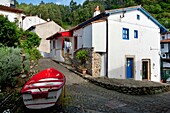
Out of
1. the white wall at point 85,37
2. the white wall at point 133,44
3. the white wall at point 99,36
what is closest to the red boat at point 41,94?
the white wall at point 99,36

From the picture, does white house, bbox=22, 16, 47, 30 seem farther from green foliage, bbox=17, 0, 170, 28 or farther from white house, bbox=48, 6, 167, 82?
white house, bbox=48, 6, 167, 82

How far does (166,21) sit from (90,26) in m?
37.8

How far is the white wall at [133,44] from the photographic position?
51.1 feet

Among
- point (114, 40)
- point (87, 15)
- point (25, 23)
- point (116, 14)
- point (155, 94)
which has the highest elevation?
point (87, 15)

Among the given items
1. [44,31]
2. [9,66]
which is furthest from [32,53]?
[44,31]

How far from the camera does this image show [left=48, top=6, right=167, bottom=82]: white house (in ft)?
50.0

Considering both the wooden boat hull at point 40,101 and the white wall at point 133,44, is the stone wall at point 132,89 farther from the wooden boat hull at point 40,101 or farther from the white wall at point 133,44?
the wooden boat hull at point 40,101

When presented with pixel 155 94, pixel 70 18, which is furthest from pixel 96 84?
pixel 70 18

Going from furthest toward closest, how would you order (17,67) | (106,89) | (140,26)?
1. (140,26)
2. (106,89)
3. (17,67)

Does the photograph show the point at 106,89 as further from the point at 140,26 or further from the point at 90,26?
the point at 140,26

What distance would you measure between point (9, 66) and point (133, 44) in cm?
1183

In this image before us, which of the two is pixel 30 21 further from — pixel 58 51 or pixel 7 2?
pixel 58 51

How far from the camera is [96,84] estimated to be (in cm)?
1323

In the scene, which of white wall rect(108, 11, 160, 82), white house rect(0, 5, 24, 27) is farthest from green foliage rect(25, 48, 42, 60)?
white house rect(0, 5, 24, 27)
